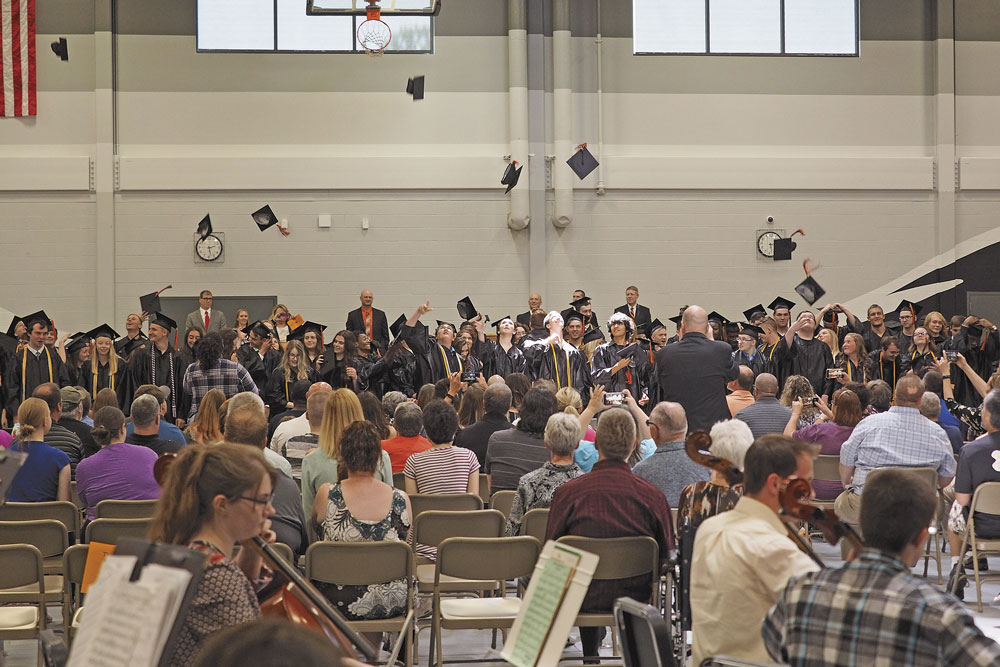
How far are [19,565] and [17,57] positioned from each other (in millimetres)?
12744

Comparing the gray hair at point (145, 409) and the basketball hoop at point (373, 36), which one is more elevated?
the basketball hoop at point (373, 36)

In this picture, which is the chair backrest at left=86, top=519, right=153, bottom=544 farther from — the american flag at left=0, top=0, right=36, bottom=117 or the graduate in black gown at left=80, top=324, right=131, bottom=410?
the american flag at left=0, top=0, right=36, bottom=117

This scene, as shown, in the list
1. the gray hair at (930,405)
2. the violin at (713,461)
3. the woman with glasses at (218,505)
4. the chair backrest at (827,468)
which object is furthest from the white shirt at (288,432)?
the woman with glasses at (218,505)

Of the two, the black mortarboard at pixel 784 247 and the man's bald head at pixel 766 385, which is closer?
the man's bald head at pixel 766 385

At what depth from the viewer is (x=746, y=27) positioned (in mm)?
16297

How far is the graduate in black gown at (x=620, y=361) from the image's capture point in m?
11.7

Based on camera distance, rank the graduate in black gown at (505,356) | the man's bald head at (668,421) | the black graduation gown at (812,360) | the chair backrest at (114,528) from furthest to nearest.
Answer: the black graduation gown at (812,360), the graduate in black gown at (505,356), the man's bald head at (668,421), the chair backrest at (114,528)

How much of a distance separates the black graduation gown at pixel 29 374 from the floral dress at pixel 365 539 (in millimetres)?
8677

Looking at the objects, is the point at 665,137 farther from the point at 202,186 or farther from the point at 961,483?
the point at 961,483

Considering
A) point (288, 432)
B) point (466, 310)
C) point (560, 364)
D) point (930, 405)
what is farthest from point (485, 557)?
point (466, 310)

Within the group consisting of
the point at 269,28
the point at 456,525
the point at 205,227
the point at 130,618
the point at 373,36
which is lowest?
the point at 456,525

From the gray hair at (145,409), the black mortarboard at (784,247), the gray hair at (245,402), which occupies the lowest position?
the gray hair at (145,409)

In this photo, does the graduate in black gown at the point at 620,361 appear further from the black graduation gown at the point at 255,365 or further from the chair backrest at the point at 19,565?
the chair backrest at the point at 19,565

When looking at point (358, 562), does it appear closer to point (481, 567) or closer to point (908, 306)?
point (481, 567)
